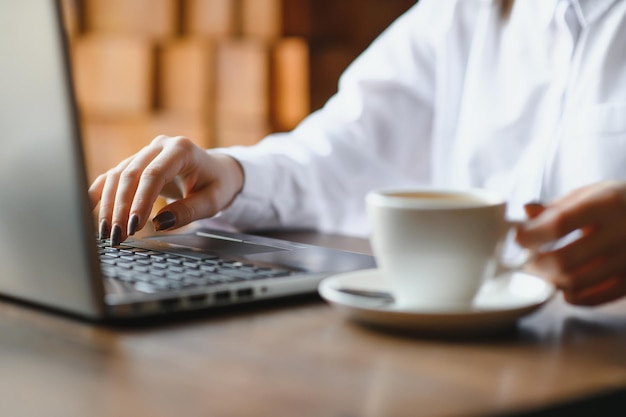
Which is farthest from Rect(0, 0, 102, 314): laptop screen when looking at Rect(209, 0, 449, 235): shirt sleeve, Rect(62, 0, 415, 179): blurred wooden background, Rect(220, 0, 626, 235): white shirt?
Rect(62, 0, 415, 179): blurred wooden background

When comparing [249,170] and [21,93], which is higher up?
[21,93]

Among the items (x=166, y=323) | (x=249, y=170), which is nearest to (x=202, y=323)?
(x=166, y=323)

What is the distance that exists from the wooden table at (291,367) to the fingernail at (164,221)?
9.2 inches

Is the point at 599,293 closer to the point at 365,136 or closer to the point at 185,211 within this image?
the point at 185,211

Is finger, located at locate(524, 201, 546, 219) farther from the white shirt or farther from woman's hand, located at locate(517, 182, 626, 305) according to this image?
the white shirt

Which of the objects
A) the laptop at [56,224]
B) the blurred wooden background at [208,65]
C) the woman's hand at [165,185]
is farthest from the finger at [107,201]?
the blurred wooden background at [208,65]

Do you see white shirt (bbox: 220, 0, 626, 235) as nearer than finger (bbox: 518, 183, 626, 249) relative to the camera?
No

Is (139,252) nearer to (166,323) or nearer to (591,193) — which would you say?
(166,323)

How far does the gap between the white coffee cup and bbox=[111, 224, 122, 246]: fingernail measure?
0.28 meters

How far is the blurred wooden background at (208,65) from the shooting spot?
212 centimetres

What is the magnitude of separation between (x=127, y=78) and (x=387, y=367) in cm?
182

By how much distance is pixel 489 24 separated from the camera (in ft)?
4.03

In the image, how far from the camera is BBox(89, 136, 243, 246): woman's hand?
2.47ft

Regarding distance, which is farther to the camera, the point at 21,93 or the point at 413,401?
the point at 21,93
